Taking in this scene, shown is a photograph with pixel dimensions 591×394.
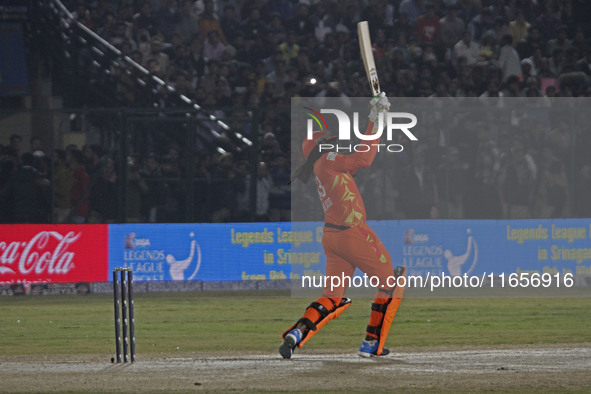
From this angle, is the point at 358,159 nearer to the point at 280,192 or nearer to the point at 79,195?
the point at 280,192

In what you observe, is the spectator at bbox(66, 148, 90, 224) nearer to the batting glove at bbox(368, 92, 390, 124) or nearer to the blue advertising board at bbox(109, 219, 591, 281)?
the blue advertising board at bbox(109, 219, 591, 281)

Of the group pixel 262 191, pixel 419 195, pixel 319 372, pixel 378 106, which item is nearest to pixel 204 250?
pixel 262 191

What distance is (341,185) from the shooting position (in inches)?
473

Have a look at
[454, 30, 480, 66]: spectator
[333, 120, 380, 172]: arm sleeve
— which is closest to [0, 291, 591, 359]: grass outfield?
[333, 120, 380, 172]: arm sleeve

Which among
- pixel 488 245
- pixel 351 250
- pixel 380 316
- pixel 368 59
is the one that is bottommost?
pixel 488 245

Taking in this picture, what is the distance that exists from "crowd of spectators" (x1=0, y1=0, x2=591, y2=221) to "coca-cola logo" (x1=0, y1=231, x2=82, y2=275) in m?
0.76

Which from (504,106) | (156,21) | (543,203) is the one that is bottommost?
(543,203)

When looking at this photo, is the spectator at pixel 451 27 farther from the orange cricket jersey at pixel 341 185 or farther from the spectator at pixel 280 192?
the orange cricket jersey at pixel 341 185

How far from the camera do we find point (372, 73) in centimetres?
1207

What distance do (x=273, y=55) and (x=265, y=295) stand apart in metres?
6.66

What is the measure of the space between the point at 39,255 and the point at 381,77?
8.65m

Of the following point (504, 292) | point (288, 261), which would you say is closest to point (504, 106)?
point (504, 292)

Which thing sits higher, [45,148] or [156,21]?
[156,21]

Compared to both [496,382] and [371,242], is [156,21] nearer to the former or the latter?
[371,242]
